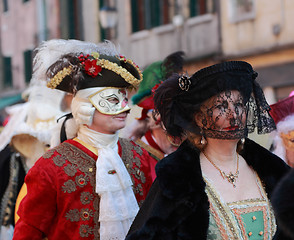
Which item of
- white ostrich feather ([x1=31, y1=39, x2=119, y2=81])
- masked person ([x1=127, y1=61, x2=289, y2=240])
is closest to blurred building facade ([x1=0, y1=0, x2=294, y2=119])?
white ostrich feather ([x1=31, y1=39, x2=119, y2=81])

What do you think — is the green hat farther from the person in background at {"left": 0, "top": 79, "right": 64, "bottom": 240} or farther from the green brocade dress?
the green brocade dress

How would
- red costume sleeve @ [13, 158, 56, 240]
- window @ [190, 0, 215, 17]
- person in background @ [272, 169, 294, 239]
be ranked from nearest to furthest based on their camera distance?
person in background @ [272, 169, 294, 239]
red costume sleeve @ [13, 158, 56, 240]
window @ [190, 0, 215, 17]

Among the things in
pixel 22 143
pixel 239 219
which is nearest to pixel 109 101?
pixel 239 219

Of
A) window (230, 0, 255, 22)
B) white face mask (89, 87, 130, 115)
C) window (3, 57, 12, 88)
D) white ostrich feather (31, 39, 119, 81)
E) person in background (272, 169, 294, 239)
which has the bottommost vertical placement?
window (3, 57, 12, 88)

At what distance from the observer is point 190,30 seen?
1449 centimetres

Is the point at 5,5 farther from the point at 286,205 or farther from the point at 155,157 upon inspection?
the point at 286,205

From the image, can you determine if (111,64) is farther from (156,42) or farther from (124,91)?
(156,42)

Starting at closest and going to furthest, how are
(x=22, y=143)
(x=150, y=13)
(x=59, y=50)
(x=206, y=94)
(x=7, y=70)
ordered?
(x=206, y=94) → (x=59, y=50) → (x=22, y=143) → (x=150, y=13) → (x=7, y=70)

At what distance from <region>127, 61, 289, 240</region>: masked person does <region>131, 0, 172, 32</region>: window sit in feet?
40.1

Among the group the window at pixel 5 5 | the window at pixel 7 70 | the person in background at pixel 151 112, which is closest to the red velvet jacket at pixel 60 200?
the person in background at pixel 151 112

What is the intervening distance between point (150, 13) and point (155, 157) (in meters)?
11.3

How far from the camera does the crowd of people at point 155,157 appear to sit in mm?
2742

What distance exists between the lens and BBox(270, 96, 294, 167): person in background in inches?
163

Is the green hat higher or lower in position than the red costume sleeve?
higher
